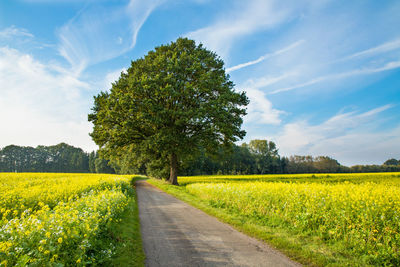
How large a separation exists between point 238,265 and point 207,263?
2.57 feet

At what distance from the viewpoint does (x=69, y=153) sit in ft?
383

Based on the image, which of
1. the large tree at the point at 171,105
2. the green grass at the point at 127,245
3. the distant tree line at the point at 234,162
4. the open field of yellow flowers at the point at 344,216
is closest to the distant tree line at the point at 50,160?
the distant tree line at the point at 234,162

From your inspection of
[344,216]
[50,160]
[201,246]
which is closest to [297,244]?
[344,216]

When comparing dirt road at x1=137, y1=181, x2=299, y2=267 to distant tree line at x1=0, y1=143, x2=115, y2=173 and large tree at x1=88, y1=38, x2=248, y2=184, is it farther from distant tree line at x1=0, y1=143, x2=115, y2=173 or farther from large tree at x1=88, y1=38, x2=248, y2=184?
distant tree line at x1=0, y1=143, x2=115, y2=173

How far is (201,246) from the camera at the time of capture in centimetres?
625

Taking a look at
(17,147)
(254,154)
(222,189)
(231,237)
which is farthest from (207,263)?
(17,147)

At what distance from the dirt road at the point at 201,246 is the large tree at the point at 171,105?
13357 mm

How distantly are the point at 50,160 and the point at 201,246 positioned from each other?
433ft

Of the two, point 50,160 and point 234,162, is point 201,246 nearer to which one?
point 234,162

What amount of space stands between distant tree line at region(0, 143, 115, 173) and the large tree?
83238 mm

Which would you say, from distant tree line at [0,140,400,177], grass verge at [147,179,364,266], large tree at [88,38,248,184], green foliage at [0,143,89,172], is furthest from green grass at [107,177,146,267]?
green foliage at [0,143,89,172]

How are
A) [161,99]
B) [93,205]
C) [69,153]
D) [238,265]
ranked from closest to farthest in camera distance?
[238,265]
[93,205]
[161,99]
[69,153]

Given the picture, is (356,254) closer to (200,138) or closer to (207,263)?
(207,263)

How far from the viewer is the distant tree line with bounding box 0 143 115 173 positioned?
324 feet
